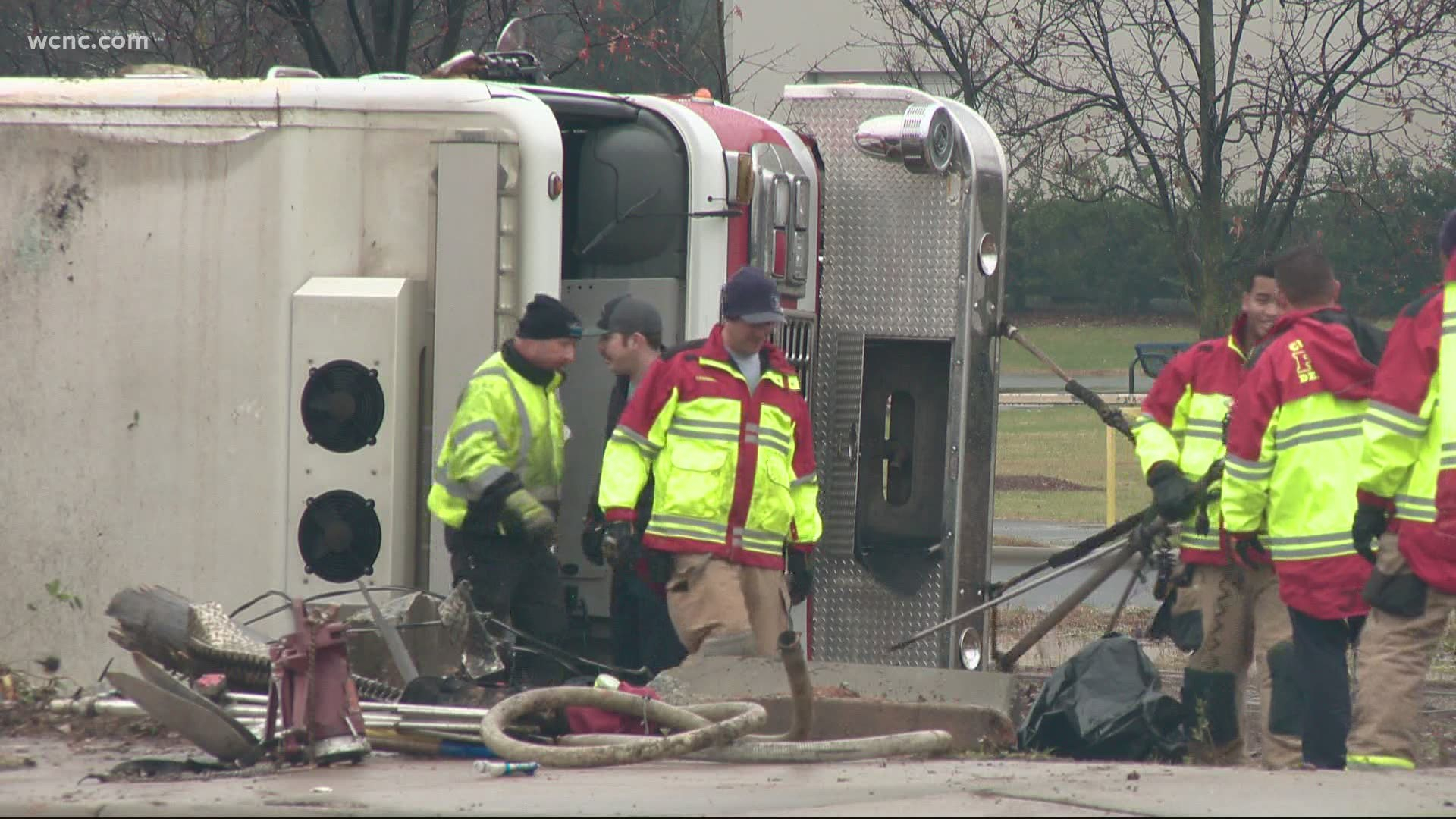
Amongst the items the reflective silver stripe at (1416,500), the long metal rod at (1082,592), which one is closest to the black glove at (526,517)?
the long metal rod at (1082,592)

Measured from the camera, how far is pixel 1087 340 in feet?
129

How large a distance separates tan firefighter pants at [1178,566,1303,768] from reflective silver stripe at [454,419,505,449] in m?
2.47

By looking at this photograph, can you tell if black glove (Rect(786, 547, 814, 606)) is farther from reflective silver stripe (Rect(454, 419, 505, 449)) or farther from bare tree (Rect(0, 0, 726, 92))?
bare tree (Rect(0, 0, 726, 92))

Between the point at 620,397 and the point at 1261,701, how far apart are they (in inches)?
99.5

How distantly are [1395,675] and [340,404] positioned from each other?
10.9 feet

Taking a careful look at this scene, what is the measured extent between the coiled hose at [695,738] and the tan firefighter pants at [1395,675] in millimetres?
1170

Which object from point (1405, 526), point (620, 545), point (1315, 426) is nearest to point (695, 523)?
point (620, 545)

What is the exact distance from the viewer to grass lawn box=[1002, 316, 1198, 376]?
36.2 meters

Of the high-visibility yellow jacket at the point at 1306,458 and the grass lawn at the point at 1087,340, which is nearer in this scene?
the high-visibility yellow jacket at the point at 1306,458

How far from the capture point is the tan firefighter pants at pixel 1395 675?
5.20 metres

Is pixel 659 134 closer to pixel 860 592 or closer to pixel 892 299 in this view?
pixel 892 299

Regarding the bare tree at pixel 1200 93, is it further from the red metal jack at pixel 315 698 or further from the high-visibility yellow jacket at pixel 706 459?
the red metal jack at pixel 315 698

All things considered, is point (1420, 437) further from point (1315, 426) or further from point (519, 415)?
point (519, 415)

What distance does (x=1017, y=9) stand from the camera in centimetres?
1416
